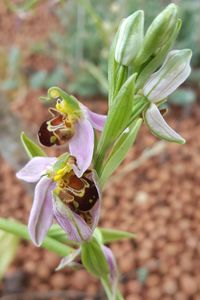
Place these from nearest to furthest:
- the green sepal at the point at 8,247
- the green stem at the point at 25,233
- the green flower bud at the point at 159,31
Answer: the green flower bud at the point at 159,31
the green stem at the point at 25,233
the green sepal at the point at 8,247

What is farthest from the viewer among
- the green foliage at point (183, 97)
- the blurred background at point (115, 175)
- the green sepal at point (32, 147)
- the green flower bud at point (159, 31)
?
the green foliage at point (183, 97)

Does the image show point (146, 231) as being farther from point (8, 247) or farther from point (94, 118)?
point (94, 118)

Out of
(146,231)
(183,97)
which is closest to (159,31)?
(146,231)

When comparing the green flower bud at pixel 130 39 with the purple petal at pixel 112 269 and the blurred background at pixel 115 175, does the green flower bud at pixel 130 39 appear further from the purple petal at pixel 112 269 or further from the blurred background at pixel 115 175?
the blurred background at pixel 115 175

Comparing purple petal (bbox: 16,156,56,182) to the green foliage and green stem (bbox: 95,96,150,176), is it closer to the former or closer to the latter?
green stem (bbox: 95,96,150,176)

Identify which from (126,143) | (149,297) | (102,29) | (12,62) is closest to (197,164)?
(149,297)

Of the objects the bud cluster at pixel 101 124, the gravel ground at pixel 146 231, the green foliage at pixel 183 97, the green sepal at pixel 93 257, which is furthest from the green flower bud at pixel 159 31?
the green foliage at pixel 183 97

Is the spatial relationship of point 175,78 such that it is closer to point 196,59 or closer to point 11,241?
point 11,241
